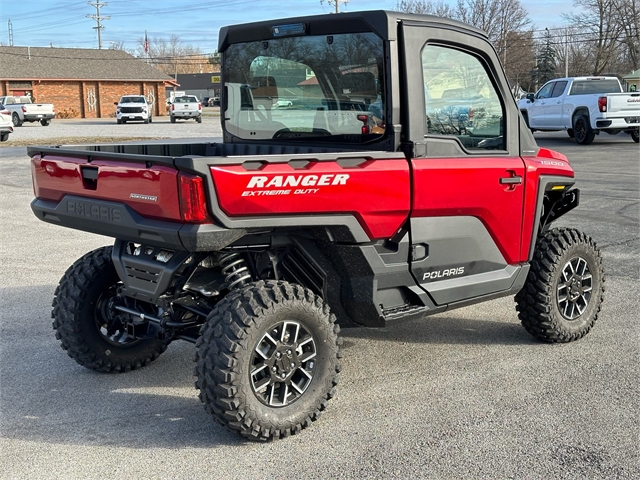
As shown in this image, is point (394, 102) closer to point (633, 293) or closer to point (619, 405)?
point (619, 405)

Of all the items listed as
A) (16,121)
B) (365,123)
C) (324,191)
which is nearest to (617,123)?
(365,123)

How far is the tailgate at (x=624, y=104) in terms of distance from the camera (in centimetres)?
2170

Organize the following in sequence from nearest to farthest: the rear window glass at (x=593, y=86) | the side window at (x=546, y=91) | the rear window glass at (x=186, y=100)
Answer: the rear window glass at (x=593, y=86), the side window at (x=546, y=91), the rear window glass at (x=186, y=100)

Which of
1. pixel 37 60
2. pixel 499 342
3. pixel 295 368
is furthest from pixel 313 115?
pixel 37 60

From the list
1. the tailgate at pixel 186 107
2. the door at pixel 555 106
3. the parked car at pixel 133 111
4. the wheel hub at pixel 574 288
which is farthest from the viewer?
the tailgate at pixel 186 107

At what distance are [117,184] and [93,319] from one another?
121 centimetres

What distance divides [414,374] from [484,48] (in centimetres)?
213

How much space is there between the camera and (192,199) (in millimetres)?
3709

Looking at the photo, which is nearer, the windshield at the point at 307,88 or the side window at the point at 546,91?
the windshield at the point at 307,88

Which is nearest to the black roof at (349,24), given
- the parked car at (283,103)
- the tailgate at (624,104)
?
the parked car at (283,103)

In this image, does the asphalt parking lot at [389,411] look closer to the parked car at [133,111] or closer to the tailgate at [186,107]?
the parked car at [133,111]

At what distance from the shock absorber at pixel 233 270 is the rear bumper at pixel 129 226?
0.40 m

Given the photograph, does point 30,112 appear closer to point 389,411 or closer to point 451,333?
point 451,333

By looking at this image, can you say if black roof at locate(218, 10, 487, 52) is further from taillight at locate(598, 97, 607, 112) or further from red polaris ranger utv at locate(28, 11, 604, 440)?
taillight at locate(598, 97, 607, 112)
